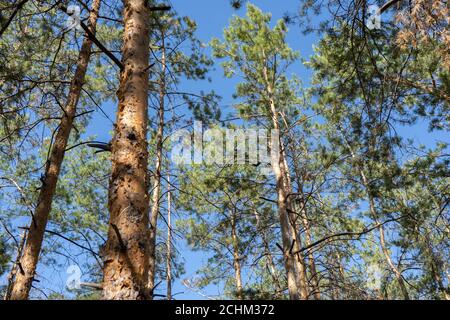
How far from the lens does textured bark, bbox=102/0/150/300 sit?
1979 mm

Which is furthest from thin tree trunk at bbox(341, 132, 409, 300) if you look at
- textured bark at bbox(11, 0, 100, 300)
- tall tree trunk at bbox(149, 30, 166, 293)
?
textured bark at bbox(11, 0, 100, 300)

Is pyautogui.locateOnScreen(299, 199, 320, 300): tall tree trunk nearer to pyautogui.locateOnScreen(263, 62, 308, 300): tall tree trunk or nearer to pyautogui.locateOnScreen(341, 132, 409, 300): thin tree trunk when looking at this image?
pyautogui.locateOnScreen(263, 62, 308, 300): tall tree trunk

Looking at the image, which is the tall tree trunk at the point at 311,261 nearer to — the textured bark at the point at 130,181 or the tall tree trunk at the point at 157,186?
the tall tree trunk at the point at 157,186

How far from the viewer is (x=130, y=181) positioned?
7.55 feet

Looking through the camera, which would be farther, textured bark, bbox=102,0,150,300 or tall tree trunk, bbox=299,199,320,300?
tall tree trunk, bbox=299,199,320,300

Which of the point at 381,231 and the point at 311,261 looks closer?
the point at 311,261

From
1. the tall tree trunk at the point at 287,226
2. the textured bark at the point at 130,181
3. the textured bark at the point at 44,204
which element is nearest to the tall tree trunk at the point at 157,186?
the textured bark at the point at 44,204

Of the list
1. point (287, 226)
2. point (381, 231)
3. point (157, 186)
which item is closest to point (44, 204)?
point (157, 186)

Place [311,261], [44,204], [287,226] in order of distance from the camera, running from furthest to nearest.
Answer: [311,261] < [287,226] < [44,204]

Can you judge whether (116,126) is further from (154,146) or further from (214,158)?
(154,146)

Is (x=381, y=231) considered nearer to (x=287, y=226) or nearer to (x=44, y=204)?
(x=287, y=226)

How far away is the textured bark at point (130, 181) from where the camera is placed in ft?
6.49

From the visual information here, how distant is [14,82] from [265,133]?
462cm
